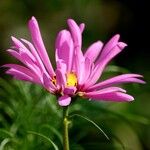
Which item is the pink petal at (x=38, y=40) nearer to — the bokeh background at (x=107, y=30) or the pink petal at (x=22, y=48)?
the pink petal at (x=22, y=48)

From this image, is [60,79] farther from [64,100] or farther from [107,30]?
[107,30]

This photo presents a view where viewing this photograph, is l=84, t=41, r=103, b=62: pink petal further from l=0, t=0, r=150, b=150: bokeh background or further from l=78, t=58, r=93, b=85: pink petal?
l=0, t=0, r=150, b=150: bokeh background

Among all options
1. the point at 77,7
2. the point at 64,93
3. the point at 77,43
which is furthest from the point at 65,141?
the point at 77,7

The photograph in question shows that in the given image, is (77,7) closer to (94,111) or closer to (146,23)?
(146,23)

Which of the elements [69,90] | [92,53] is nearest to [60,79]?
[69,90]

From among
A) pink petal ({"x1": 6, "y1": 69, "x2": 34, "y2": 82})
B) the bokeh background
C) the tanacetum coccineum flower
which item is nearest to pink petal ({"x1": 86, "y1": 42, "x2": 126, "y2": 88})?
the tanacetum coccineum flower

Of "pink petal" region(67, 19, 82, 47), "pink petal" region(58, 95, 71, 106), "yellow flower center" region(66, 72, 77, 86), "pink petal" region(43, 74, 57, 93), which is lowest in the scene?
"yellow flower center" region(66, 72, 77, 86)

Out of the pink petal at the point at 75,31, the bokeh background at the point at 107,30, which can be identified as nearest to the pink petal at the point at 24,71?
the pink petal at the point at 75,31
